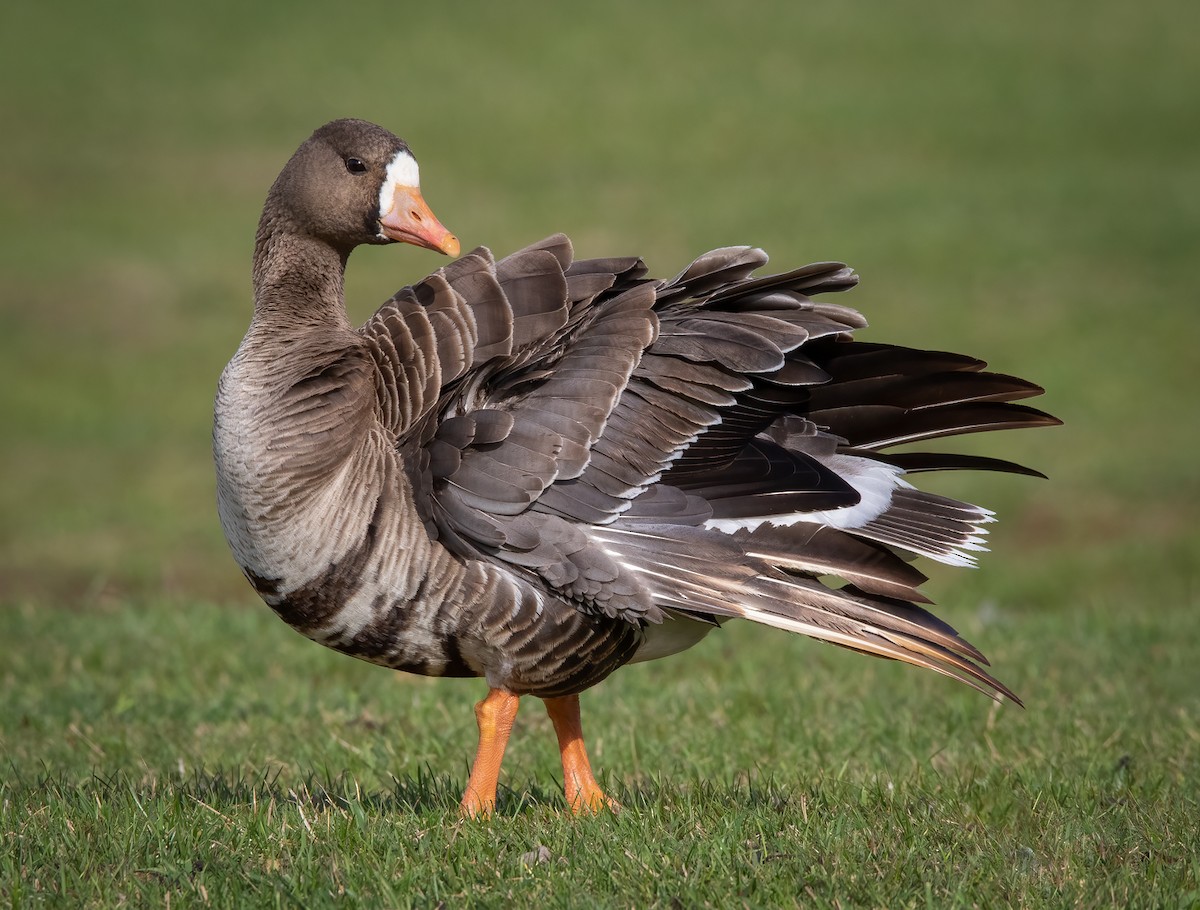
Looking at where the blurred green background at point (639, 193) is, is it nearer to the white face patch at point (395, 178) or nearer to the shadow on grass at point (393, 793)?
the shadow on grass at point (393, 793)

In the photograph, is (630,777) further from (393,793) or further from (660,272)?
(660,272)

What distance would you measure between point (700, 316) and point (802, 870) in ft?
6.38

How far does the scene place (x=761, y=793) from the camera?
506 cm

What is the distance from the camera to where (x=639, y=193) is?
24422 millimetres

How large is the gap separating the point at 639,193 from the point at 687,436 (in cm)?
2007

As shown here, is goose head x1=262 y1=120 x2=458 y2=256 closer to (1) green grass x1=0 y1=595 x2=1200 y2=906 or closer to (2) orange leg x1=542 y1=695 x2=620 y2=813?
(2) orange leg x1=542 y1=695 x2=620 y2=813

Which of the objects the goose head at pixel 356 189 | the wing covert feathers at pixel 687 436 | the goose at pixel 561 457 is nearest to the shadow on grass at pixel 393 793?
the goose at pixel 561 457

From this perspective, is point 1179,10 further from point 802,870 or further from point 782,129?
point 802,870

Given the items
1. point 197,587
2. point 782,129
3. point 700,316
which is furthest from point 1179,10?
point 700,316

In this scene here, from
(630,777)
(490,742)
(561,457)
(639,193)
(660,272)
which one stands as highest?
(639,193)

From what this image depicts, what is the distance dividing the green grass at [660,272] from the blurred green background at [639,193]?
3.5 inches

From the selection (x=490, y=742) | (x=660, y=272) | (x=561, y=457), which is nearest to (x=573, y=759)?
(x=490, y=742)

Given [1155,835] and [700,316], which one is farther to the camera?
[700,316]

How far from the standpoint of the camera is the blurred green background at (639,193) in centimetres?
1441
